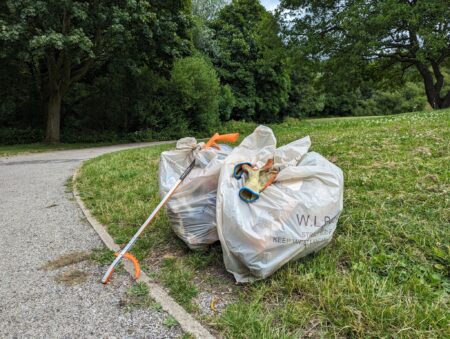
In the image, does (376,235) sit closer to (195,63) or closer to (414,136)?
(414,136)

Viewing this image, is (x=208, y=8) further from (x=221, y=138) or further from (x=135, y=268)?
(x=135, y=268)

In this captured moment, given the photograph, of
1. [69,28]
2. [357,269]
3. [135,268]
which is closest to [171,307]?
[135,268]

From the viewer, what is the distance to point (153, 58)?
1409cm

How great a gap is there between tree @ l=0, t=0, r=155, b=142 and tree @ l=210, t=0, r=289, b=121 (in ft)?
40.6

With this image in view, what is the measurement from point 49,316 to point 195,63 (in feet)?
51.4

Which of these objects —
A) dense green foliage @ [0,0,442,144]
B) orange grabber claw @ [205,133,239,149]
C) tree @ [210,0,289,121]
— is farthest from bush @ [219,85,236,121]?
orange grabber claw @ [205,133,239,149]

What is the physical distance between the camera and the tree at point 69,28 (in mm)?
9453

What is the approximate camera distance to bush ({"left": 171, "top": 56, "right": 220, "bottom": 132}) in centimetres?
1594

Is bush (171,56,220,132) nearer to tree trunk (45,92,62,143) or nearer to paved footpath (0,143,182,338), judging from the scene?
tree trunk (45,92,62,143)

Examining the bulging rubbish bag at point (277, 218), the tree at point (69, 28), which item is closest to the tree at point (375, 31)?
the tree at point (69, 28)

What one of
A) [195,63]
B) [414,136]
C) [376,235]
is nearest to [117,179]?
[376,235]

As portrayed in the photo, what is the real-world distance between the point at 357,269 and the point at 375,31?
1510cm

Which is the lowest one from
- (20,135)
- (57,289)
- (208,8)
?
(20,135)

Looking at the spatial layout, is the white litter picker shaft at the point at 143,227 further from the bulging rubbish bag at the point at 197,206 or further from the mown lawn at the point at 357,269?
the mown lawn at the point at 357,269
